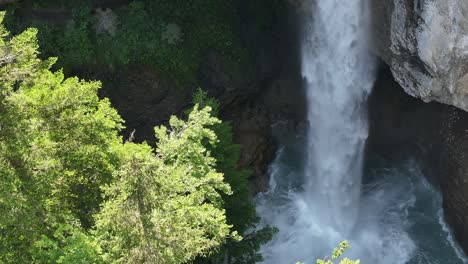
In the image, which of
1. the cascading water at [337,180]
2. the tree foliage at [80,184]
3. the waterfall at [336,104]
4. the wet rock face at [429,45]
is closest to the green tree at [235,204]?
the tree foliage at [80,184]

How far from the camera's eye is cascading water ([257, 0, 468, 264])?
20234mm

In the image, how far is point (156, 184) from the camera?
9.51 m

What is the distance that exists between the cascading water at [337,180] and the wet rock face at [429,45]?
2360 millimetres

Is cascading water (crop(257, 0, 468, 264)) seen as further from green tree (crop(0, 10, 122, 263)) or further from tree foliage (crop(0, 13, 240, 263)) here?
green tree (crop(0, 10, 122, 263))

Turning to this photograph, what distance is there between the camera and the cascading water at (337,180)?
66.4ft

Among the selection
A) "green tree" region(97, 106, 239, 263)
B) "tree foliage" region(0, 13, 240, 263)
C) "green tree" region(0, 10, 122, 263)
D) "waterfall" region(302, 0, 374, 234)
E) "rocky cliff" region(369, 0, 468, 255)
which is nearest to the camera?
"green tree" region(97, 106, 239, 263)

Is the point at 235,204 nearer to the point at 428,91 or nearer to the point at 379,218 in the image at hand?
the point at 428,91

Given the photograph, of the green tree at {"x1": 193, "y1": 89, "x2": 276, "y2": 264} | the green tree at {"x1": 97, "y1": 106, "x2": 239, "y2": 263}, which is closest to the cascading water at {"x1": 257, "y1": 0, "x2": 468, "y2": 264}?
the green tree at {"x1": 193, "y1": 89, "x2": 276, "y2": 264}

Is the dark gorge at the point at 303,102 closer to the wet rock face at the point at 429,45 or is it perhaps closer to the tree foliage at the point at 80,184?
the wet rock face at the point at 429,45

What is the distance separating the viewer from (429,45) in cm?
1574

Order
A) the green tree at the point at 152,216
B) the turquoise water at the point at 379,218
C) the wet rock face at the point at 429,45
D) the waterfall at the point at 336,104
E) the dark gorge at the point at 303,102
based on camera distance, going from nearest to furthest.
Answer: the green tree at the point at 152,216
the wet rock face at the point at 429,45
the dark gorge at the point at 303,102
the waterfall at the point at 336,104
the turquoise water at the point at 379,218

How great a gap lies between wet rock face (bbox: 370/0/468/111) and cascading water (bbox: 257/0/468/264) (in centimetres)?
236

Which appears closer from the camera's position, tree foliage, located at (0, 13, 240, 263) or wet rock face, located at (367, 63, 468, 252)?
tree foliage, located at (0, 13, 240, 263)

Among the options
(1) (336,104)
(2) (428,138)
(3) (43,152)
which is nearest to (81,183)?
(3) (43,152)
